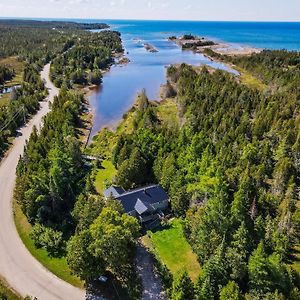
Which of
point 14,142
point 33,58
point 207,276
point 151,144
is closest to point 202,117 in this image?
point 151,144

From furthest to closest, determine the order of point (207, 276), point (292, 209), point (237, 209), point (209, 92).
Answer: point (209, 92) < point (292, 209) < point (237, 209) < point (207, 276)

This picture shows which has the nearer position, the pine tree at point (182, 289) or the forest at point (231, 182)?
the pine tree at point (182, 289)

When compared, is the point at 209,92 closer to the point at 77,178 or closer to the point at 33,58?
the point at 77,178

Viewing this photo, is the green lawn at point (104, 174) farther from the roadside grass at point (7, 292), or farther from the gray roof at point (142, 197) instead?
the roadside grass at point (7, 292)

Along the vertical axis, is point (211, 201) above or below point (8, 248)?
above

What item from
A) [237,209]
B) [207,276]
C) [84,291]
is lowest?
[84,291]

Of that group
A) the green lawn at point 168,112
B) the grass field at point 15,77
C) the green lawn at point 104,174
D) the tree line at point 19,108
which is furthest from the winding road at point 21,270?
the grass field at point 15,77

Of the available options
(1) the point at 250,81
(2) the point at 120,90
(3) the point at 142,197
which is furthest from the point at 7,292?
(1) the point at 250,81
